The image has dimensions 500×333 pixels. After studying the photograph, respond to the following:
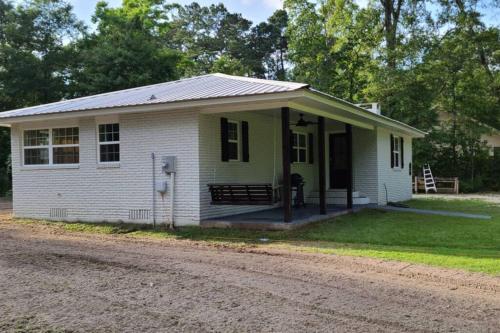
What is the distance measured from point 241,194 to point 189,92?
284 cm

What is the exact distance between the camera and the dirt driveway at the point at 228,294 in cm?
453

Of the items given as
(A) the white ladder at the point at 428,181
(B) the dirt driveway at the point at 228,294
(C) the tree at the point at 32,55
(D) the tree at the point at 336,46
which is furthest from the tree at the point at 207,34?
(B) the dirt driveway at the point at 228,294

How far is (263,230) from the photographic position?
1062cm

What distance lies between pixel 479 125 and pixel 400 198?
35.7 ft

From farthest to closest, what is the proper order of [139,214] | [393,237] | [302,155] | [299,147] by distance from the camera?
[302,155], [299,147], [139,214], [393,237]

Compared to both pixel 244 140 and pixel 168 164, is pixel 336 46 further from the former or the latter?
pixel 168 164

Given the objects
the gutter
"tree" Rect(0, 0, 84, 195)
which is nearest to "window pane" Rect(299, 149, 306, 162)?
the gutter

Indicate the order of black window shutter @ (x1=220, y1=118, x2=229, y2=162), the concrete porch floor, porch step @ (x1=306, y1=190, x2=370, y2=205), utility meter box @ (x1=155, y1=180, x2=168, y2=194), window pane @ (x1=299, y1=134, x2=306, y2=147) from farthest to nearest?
1. window pane @ (x1=299, y1=134, x2=306, y2=147)
2. porch step @ (x1=306, y1=190, x2=370, y2=205)
3. black window shutter @ (x1=220, y1=118, x2=229, y2=162)
4. utility meter box @ (x1=155, y1=180, x2=168, y2=194)
5. the concrete porch floor

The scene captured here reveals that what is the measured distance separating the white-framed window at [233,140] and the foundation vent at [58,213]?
4.67 m

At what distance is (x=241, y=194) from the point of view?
10797 mm

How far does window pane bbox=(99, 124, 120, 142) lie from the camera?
12461mm

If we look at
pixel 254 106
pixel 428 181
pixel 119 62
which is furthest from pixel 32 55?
pixel 428 181

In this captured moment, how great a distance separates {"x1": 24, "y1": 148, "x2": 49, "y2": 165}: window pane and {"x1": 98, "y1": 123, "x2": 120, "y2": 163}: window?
1.93m

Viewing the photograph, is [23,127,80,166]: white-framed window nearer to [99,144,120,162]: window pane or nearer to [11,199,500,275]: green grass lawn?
[99,144,120,162]: window pane
